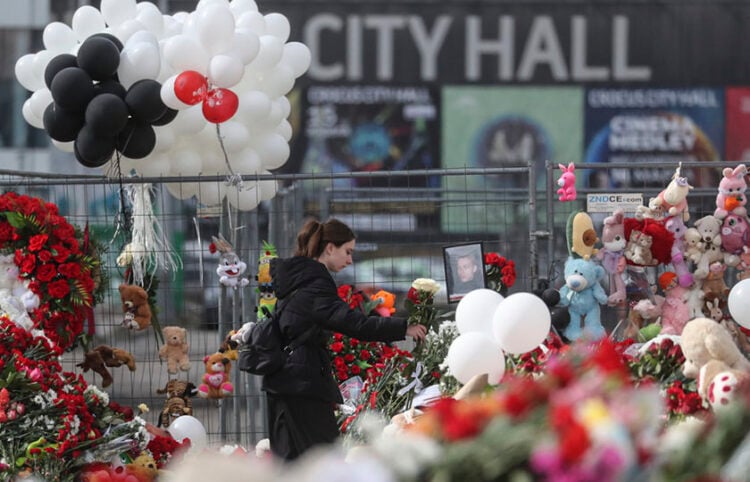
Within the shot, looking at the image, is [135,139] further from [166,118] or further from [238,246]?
[238,246]

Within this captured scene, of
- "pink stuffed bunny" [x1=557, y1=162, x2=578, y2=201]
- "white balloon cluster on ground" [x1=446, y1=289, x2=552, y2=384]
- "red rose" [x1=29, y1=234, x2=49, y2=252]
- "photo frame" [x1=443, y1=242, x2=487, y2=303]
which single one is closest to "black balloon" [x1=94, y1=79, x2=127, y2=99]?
"red rose" [x1=29, y1=234, x2=49, y2=252]

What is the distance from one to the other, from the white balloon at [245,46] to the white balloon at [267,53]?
236 mm

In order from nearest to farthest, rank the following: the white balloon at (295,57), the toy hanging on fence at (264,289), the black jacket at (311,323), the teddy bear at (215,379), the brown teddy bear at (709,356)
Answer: the brown teddy bear at (709,356) < the black jacket at (311,323) < the toy hanging on fence at (264,289) < the teddy bear at (215,379) < the white balloon at (295,57)

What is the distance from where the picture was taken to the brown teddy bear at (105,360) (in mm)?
6824

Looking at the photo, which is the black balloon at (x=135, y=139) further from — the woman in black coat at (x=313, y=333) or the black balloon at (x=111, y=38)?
the woman in black coat at (x=313, y=333)

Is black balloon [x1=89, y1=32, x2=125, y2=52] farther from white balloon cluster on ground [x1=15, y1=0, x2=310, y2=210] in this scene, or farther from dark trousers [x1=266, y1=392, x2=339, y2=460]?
dark trousers [x1=266, y1=392, x2=339, y2=460]

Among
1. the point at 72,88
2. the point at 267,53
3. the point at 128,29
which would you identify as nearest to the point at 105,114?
the point at 72,88

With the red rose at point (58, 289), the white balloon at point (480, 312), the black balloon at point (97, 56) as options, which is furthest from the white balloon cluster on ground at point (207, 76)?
the white balloon at point (480, 312)

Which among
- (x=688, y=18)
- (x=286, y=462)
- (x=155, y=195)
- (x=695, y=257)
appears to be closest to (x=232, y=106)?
(x=155, y=195)

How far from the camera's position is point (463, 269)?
637 cm

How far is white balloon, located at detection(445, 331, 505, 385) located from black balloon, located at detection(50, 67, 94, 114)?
295 cm

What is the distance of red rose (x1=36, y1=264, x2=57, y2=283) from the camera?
20.6 ft

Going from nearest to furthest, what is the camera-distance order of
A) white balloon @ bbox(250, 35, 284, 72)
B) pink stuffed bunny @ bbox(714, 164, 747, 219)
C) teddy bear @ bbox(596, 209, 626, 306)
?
1. pink stuffed bunny @ bbox(714, 164, 747, 219)
2. teddy bear @ bbox(596, 209, 626, 306)
3. white balloon @ bbox(250, 35, 284, 72)

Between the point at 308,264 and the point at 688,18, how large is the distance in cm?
1626
